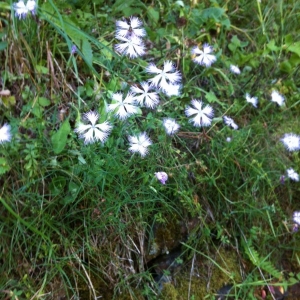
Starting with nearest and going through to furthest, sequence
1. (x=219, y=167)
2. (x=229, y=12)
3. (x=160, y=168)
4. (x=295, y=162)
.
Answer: (x=160, y=168) < (x=219, y=167) < (x=295, y=162) < (x=229, y=12)

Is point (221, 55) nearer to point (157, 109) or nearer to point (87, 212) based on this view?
point (157, 109)

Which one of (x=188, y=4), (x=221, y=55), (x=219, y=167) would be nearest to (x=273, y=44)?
(x=221, y=55)

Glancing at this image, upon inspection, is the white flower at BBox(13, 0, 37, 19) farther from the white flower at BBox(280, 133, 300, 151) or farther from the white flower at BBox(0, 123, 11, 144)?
the white flower at BBox(280, 133, 300, 151)

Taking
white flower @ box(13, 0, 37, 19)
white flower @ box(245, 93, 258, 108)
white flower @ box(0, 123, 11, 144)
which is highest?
white flower @ box(13, 0, 37, 19)

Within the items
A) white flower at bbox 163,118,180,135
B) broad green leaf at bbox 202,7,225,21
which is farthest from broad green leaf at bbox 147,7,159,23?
white flower at bbox 163,118,180,135

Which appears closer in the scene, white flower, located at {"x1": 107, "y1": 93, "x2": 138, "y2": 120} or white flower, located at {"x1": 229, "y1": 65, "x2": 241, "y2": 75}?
white flower, located at {"x1": 107, "y1": 93, "x2": 138, "y2": 120}

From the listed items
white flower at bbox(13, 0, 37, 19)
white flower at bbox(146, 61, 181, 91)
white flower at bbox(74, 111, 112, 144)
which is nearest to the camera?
white flower at bbox(74, 111, 112, 144)
